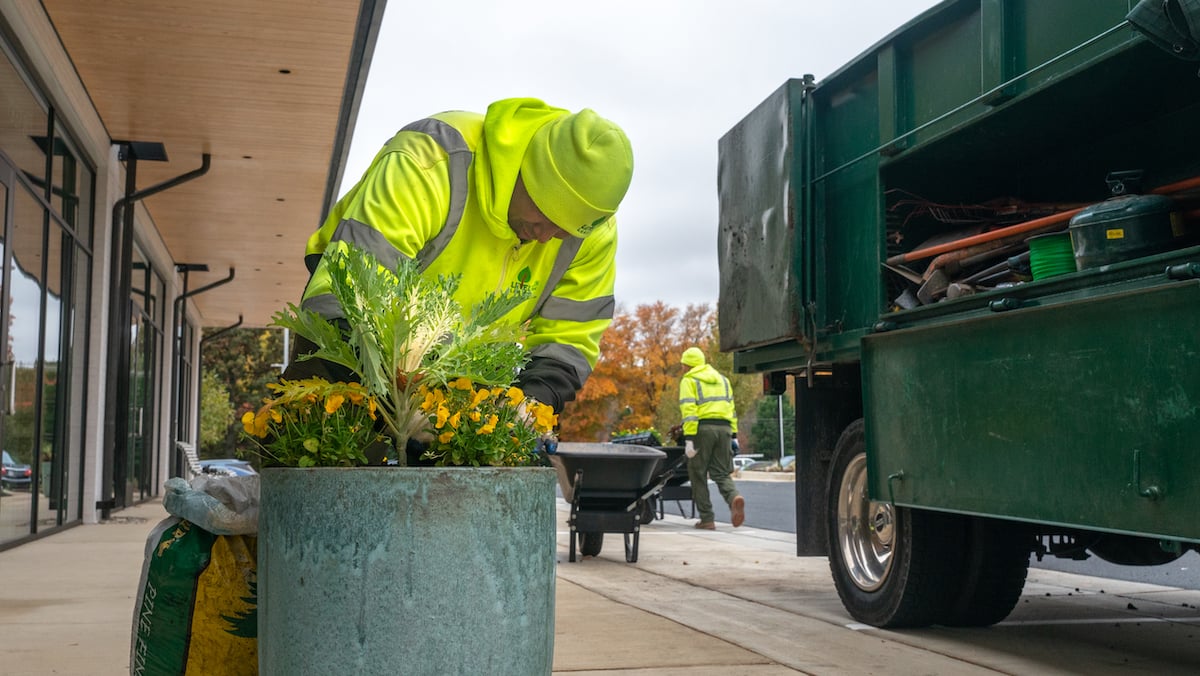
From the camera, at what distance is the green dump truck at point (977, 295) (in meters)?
4.05

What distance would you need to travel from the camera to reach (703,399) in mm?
13023

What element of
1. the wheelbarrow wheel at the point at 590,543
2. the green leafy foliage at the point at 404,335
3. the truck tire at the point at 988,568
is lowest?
the wheelbarrow wheel at the point at 590,543

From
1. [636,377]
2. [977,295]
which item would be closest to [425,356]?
[977,295]

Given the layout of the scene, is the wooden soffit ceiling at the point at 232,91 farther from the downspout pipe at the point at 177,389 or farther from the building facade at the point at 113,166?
the downspout pipe at the point at 177,389

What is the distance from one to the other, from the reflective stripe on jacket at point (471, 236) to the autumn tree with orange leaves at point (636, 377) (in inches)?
1427

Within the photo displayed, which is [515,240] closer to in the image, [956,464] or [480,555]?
[480,555]

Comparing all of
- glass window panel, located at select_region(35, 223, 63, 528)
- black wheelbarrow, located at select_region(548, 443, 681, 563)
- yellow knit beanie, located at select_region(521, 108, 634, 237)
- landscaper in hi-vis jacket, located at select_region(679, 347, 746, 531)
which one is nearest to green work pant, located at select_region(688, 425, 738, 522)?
landscaper in hi-vis jacket, located at select_region(679, 347, 746, 531)

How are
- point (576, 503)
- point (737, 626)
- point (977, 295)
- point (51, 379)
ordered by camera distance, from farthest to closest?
point (51, 379), point (576, 503), point (737, 626), point (977, 295)

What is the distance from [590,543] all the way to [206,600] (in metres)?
7.02

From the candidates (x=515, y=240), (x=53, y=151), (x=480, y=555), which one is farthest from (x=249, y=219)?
(x=480, y=555)

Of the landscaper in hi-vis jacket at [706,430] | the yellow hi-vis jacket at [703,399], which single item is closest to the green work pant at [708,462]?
the landscaper in hi-vis jacket at [706,430]

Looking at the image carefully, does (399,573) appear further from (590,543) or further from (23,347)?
(23,347)

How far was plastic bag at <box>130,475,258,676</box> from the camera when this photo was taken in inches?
112

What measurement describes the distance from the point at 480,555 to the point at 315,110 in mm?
10762
